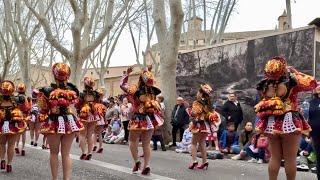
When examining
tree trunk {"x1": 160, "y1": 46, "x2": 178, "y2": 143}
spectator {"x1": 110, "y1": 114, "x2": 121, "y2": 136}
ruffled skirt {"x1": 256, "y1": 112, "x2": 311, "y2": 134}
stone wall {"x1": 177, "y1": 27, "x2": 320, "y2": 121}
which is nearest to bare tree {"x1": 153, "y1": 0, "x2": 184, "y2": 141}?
tree trunk {"x1": 160, "y1": 46, "x2": 178, "y2": 143}

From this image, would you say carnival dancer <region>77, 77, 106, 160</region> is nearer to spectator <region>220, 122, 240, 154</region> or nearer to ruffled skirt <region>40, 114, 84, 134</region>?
spectator <region>220, 122, 240, 154</region>

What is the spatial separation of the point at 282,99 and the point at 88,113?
6457mm

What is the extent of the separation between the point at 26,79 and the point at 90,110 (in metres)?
21.7

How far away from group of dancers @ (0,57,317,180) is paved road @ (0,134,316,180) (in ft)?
1.32

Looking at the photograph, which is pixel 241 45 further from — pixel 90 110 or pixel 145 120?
pixel 145 120

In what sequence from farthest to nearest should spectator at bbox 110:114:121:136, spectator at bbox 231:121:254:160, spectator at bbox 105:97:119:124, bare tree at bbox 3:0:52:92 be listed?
bare tree at bbox 3:0:52:92
spectator at bbox 105:97:119:124
spectator at bbox 110:114:121:136
spectator at bbox 231:121:254:160

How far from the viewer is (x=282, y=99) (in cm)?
641

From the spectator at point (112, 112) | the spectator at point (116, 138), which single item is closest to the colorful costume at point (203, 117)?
the spectator at point (116, 138)

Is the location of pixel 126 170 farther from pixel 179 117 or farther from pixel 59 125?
pixel 179 117

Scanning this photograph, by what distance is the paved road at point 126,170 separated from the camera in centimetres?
912

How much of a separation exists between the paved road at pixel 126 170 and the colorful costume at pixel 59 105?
1.69 meters

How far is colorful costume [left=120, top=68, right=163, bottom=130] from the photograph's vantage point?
9133 mm

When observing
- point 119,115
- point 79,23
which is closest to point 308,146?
point 119,115

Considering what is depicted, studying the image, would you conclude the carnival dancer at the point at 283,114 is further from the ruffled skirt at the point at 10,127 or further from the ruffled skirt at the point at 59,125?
the ruffled skirt at the point at 10,127
